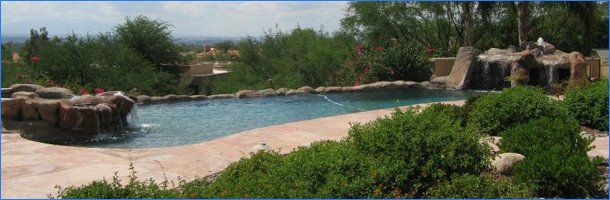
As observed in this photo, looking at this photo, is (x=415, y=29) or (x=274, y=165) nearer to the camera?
(x=274, y=165)

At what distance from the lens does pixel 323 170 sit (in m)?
4.92

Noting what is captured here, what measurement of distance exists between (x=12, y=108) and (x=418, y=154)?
6384 mm

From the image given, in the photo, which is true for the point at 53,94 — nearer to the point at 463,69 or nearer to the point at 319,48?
the point at 319,48

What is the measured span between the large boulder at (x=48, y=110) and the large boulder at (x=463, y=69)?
34.6 ft

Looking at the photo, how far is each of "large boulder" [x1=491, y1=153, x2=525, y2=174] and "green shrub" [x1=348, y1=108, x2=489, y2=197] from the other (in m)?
0.18

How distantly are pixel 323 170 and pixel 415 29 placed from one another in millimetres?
19150

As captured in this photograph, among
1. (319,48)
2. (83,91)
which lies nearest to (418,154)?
(83,91)

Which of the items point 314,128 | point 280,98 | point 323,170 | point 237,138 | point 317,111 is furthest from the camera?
point 280,98

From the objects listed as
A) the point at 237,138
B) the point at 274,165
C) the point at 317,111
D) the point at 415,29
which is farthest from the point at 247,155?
the point at 415,29

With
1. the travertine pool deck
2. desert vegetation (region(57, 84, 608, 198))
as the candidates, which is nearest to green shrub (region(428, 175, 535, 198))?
desert vegetation (region(57, 84, 608, 198))

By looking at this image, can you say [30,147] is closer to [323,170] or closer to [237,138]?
[237,138]

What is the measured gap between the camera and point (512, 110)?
758 centimetres

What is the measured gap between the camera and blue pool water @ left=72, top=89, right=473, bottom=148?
938 cm

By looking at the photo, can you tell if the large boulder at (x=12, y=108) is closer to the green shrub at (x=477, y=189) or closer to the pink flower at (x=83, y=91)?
the pink flower at (x=83, y=91)
